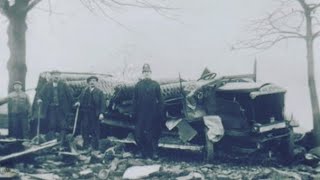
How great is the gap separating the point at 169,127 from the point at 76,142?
2.62m

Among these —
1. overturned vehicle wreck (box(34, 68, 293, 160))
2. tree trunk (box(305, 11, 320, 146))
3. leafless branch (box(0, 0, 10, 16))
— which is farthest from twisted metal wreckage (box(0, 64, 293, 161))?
leafless branch (box(0, 0, 10, 16))

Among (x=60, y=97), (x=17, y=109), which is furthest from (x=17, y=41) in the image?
Result: (x=60, y=97)

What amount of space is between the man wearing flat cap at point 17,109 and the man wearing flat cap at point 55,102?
40 cm

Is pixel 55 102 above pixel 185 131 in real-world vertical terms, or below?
above

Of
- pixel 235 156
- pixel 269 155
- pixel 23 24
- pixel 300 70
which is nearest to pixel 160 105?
pixel 235 156

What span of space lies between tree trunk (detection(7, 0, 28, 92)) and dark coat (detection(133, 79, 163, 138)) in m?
5.04

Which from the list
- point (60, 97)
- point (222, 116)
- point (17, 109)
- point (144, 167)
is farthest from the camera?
point (60, 97)

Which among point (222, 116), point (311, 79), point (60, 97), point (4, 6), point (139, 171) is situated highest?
point (4, 6)

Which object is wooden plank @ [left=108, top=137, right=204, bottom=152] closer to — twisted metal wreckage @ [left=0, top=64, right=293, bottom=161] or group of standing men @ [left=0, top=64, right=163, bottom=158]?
twisted metal wreckage @ [left=0, top=64, right=293, bottom=161]

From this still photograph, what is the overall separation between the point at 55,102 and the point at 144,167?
165 inches

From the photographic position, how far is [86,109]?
1129 cm

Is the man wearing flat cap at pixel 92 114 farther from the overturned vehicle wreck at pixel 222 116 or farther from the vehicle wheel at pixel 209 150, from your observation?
the vehicle wheel at pixel 209 150

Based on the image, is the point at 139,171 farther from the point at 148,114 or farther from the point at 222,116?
the point at 222,116

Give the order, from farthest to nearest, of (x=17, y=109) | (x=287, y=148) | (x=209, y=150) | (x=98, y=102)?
(x=17, y=109)
(x=98, y=102)
(x=287, y=148)
(x=209, y=150)
